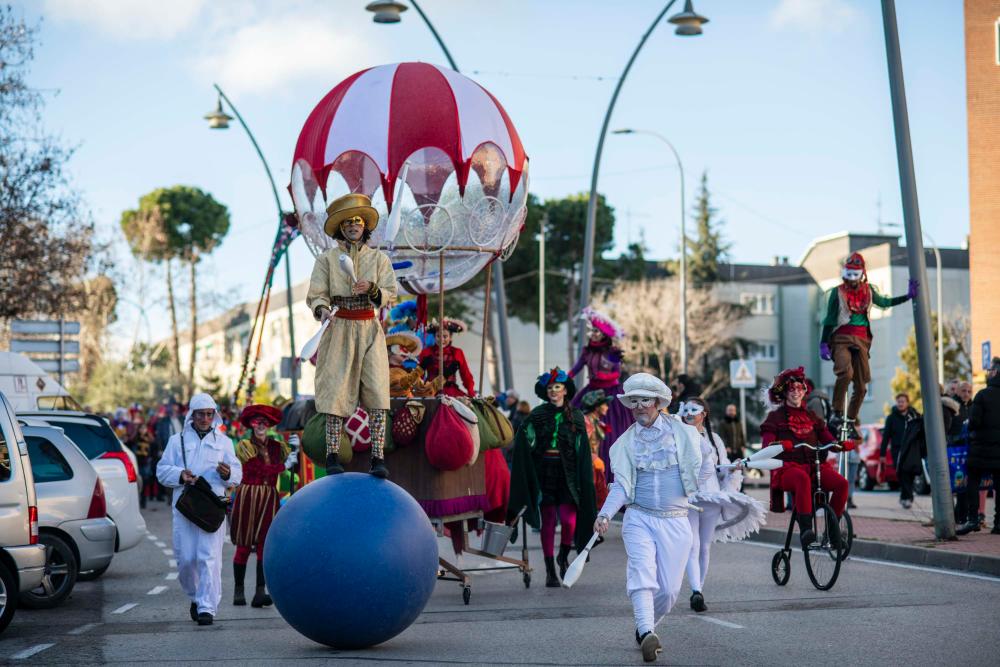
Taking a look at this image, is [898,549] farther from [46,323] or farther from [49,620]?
[46,323]

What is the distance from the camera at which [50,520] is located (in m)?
14.0

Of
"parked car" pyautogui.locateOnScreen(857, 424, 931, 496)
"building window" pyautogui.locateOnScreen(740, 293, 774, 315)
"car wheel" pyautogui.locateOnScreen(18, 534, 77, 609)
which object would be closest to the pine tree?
"building window" pyautogui.locateOnScreen(740, 293, 774, 315)

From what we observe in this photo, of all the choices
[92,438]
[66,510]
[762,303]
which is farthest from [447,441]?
[762,303]

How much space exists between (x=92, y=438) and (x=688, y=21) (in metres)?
12.1

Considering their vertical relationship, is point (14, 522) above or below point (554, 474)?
below

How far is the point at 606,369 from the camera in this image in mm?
18016

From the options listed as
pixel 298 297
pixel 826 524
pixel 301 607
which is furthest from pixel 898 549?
pixel 298 297

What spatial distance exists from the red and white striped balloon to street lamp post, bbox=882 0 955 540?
464 centimetres

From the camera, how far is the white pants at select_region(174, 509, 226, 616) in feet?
38.7

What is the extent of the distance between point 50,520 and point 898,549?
8912 mm

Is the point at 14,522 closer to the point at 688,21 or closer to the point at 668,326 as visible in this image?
the point at 688,21

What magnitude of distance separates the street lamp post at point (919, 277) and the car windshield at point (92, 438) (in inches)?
361

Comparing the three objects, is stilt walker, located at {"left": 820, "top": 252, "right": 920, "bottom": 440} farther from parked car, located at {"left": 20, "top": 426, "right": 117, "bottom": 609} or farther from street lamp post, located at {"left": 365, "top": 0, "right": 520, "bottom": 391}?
parked car, located at {"left": 20, "top": 426, "right": 117, "bottom": 609}

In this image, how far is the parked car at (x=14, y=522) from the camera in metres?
10.8
